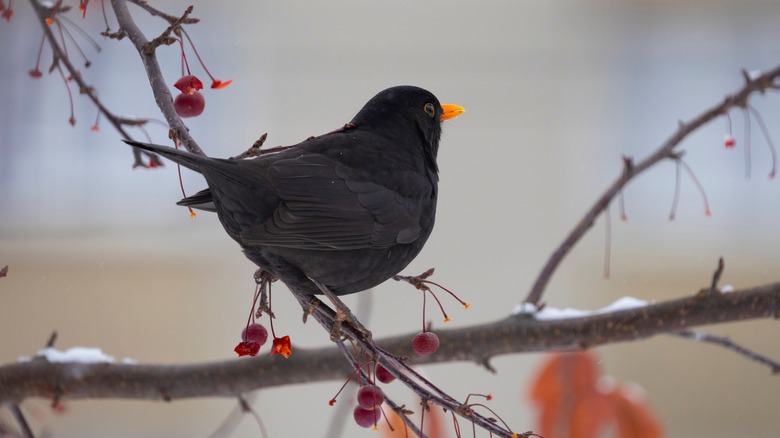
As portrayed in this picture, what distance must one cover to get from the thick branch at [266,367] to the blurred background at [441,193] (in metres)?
2.02

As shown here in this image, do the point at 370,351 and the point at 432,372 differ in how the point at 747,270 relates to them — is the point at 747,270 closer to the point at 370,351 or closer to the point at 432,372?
the point at 432,372

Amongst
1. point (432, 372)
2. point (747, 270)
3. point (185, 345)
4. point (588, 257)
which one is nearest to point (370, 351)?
point (432, 372)

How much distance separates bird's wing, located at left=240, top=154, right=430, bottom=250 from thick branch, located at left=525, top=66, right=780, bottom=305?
0.46 meters

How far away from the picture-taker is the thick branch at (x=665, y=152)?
4.95 ft

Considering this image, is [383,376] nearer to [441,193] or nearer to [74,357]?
[74,357]

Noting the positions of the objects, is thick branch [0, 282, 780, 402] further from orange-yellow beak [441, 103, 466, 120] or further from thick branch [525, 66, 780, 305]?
orange-yellow beak [441, 103, 466, 120]

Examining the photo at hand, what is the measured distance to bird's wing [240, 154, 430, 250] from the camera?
4.12 ft

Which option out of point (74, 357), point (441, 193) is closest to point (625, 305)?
point (74, 357)

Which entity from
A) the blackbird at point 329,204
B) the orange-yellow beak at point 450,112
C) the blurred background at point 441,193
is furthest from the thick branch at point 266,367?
the blurred background at point 441,193

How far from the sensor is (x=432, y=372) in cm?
390

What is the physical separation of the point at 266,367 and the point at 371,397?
0.55 meters

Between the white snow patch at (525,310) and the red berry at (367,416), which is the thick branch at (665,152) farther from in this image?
the red berry at (367,416)

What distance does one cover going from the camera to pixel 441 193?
156 inches

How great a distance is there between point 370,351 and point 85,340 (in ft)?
10.6
